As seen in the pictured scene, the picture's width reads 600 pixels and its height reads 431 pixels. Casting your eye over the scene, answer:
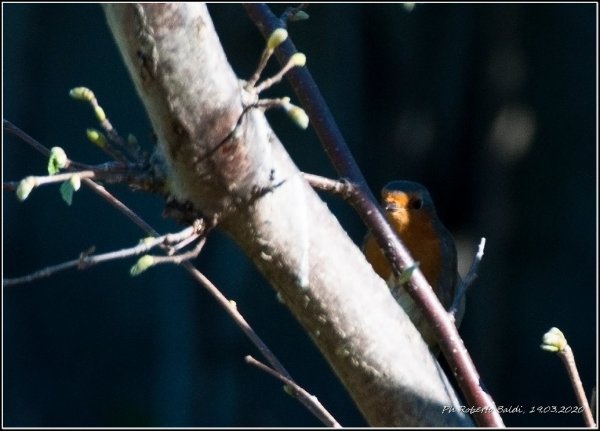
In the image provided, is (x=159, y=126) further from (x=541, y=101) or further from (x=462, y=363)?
(x=541, y=101)

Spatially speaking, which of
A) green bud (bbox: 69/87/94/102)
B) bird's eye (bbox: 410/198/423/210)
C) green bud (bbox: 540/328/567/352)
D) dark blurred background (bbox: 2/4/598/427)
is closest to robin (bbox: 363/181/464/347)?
bird's eye (bbox: 410/198/423/210)

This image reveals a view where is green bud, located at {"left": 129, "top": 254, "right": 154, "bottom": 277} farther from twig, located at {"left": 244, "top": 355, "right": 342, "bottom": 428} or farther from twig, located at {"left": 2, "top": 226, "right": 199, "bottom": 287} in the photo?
twig, located at {"left": 244, "top": 355, "right": 342, "bottom": 428}

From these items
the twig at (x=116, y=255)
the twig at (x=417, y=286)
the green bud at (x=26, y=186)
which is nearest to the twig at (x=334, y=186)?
the twig at (x=417, y=286)

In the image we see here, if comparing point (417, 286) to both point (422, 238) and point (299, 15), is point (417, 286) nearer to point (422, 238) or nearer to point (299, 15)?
point (299, 15)

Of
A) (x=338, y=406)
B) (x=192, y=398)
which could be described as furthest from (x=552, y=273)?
(x=192, y=398)

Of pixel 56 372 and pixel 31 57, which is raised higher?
pixel 31 57

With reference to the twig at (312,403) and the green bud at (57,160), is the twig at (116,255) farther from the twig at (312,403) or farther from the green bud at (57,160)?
the twig at (312,403)

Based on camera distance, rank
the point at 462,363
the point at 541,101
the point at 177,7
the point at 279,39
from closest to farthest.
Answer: the point at 177,7
the point at 279,39
the point at 462,363
the point at 541,101
